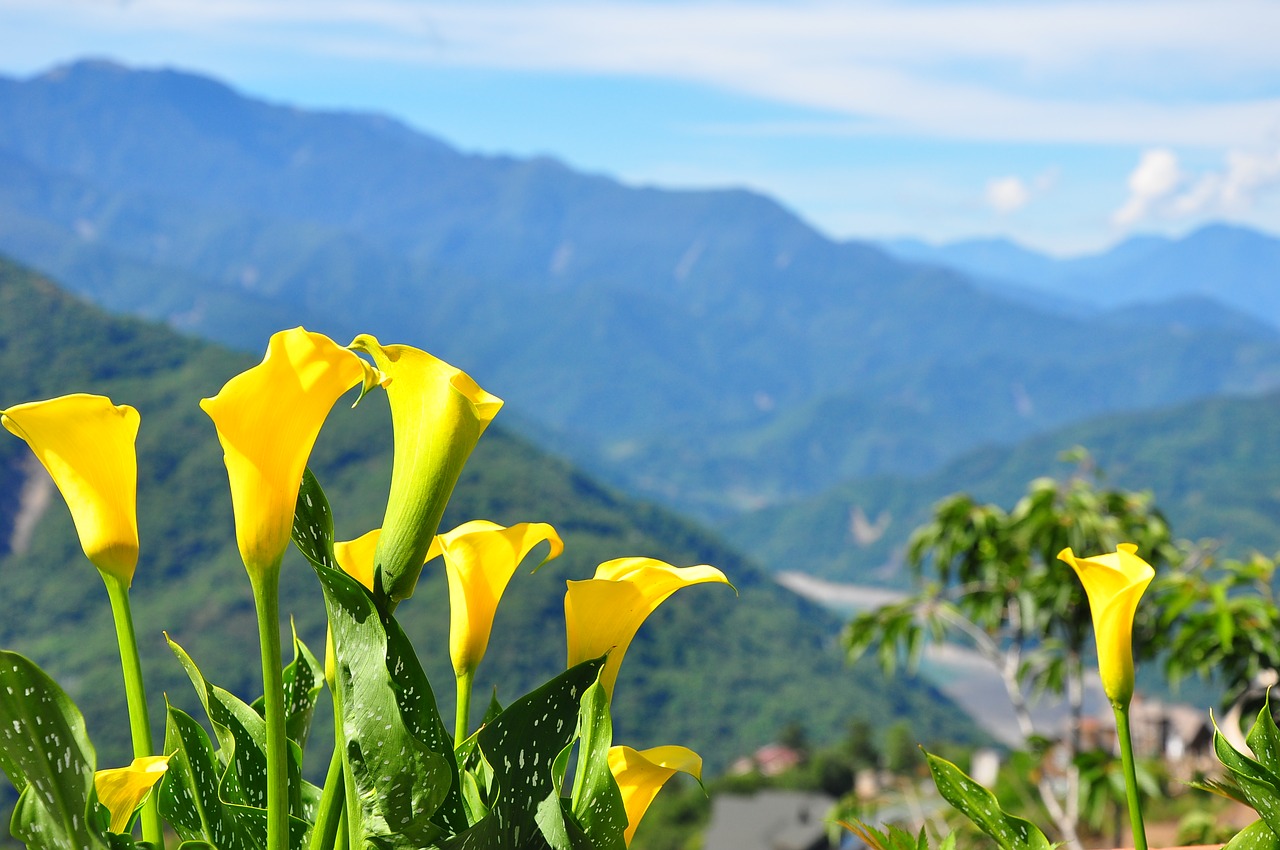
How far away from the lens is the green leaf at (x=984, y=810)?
35.6 inches

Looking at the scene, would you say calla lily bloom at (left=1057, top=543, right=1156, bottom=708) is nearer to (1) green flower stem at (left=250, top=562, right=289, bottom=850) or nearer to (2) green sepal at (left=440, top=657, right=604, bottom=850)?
(2) green sepal at (left=440, top=657, right=604, bottom=850)

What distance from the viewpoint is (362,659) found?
2.08ft

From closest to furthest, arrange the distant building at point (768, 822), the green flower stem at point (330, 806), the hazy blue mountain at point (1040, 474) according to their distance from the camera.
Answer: the green flower stem at point (330, 806) → the distant building at point (768, 822) → the hazy blue mountain at point (1040, 474)

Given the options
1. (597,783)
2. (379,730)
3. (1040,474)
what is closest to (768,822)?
(597,783)

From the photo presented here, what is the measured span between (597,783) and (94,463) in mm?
406

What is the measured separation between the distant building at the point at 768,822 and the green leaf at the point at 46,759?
85.7ft

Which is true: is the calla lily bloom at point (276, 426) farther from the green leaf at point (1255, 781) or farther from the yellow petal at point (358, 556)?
the green leaf at point (1255, 781)

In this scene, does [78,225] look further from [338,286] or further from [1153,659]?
[1153,659]

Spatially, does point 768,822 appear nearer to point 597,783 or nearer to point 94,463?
point 597,783

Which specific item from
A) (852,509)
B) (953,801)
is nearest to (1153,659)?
(953,801)

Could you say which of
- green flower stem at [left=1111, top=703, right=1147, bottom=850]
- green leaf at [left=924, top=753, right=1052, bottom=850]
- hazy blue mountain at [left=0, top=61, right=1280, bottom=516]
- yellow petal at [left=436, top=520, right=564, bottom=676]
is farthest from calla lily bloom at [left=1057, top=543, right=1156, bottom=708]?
hazy blue mountain at [left=0, top=61, right=1280, bottom=516]

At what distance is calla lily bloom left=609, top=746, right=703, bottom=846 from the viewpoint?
83 cm

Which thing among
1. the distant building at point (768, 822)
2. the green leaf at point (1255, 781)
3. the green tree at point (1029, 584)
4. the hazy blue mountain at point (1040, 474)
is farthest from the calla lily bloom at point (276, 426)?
the hazy blue mountain at point (1040, 474)

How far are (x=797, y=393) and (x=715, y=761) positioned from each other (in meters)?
140
